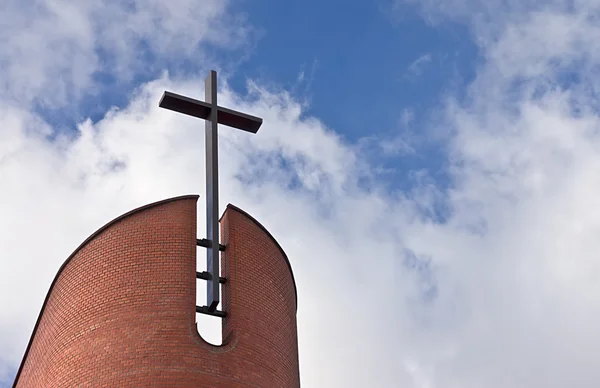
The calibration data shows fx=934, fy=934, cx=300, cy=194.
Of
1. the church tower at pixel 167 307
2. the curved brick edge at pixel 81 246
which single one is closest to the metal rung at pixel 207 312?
the church tower at pixel 167 307

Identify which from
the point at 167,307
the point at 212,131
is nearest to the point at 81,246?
the point at 167,307

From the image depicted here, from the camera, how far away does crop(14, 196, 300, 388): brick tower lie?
1542 cm

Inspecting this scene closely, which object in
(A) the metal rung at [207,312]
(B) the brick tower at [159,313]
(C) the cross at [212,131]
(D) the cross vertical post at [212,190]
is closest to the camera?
(B) the brick tower at [159,313]

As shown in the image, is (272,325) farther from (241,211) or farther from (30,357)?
(30,357)

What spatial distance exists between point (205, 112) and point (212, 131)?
535 millimetres

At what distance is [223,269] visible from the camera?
56.0ft

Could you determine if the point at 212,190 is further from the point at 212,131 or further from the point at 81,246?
the point at 81,246

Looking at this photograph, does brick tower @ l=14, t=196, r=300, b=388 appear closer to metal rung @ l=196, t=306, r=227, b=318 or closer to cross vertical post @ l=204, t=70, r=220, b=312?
metal rung @ l=196, t=306, r=227, b=318

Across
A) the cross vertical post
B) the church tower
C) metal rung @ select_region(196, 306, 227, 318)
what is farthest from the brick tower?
the cross vertical post

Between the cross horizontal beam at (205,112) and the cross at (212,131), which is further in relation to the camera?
the cross horizontal beam at (205,112)

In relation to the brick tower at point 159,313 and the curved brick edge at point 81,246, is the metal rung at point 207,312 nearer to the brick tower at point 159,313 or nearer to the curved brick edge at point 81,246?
the brick tower at point 159,313

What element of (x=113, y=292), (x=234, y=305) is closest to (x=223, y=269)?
(x=234, y=305)

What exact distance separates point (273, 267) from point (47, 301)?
169 inches

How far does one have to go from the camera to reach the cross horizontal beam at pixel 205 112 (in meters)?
18.1
